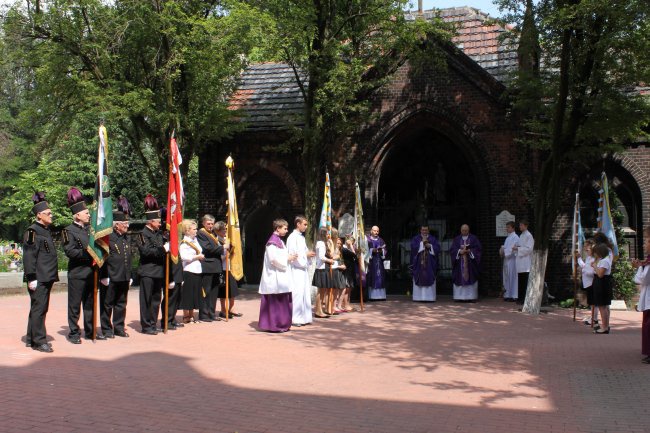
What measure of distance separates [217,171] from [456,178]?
7873 mm

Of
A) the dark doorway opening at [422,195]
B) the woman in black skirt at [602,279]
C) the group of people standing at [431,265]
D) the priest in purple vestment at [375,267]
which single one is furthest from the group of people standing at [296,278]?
the dark doorway opening at [422,195]

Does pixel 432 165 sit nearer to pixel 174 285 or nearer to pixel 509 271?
pixel 509 271

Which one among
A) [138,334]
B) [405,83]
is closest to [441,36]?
[405,83]

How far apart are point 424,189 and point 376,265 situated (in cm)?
433

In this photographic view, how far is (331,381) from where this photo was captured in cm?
794

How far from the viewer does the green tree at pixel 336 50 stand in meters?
16.3

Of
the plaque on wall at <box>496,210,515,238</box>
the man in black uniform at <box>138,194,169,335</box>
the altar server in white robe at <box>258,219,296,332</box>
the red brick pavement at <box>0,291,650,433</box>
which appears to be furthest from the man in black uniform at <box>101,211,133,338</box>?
the plaque on wall at <box>496,210,515,238</box>

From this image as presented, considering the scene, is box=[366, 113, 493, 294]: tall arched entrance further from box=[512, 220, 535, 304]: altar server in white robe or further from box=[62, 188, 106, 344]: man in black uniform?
box=[62, 188, 106, 344]: man in black uniform

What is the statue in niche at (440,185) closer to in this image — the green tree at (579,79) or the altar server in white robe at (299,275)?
the green tree at (579,79)

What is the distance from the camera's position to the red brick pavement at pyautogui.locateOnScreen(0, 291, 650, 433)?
6.10m

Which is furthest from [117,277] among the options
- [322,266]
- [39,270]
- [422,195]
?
[422,195]

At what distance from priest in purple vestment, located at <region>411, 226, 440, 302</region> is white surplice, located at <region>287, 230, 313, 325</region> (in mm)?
5728

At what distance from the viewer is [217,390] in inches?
287

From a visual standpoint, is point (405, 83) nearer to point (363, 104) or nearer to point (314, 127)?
point (363, 104)
